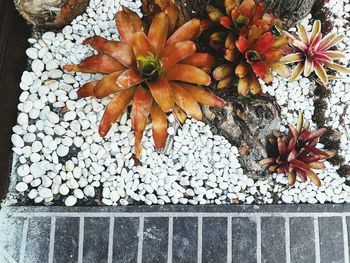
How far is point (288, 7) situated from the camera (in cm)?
217

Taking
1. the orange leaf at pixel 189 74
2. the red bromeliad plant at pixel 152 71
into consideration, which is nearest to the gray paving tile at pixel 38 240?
the red bromeliad plant at pixel 152 71

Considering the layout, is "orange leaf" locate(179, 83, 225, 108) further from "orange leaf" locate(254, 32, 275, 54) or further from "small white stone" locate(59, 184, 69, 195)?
"small white stone" locate(59, 184, 69, 195)

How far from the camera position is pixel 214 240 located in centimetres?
210

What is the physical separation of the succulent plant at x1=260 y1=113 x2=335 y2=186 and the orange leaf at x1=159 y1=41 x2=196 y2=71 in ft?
2.04

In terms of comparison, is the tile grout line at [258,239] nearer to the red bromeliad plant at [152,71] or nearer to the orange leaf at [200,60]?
the red bromeliad plant at [152,71]

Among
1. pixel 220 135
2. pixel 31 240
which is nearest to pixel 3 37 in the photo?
pixel 31 240

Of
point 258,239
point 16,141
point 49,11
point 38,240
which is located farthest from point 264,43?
point 38,240

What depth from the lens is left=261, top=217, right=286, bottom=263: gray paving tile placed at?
210 cm

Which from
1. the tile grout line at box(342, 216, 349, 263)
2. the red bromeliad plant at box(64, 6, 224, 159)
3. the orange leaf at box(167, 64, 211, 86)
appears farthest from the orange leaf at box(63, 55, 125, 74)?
the tile grout line at box(342, 216, 349, 263)

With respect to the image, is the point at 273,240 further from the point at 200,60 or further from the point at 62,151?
the point at 62,151

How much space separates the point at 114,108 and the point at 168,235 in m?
0.64

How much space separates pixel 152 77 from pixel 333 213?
1074mm

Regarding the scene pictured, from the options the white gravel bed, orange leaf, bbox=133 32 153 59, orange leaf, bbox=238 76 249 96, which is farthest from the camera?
the white gravel bed

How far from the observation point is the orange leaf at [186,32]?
1930mm
